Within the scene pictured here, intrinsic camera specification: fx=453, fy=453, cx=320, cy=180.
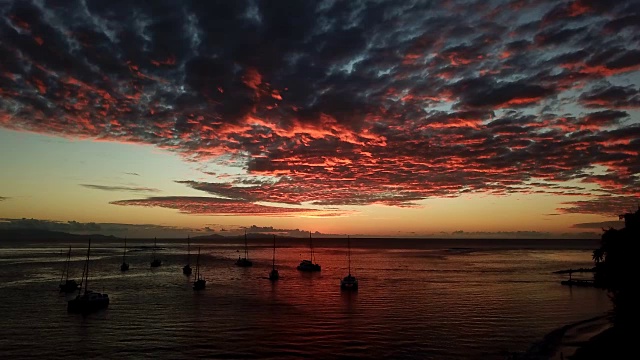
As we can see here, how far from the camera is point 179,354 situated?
160ft

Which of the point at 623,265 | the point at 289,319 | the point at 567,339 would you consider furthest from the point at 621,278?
the point at 289,319

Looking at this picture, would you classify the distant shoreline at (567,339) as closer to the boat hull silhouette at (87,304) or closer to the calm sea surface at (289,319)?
the calm sea surface at (289,319)

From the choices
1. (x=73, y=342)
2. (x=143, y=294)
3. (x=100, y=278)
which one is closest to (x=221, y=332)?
(x=73, y=342)

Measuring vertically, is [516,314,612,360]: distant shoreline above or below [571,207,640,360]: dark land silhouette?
below

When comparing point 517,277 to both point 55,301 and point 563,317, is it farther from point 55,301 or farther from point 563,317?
point 55,301

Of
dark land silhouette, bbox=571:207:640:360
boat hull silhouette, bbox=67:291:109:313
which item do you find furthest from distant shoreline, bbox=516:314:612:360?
boat hull silhouette, bbox=67:291:109:313

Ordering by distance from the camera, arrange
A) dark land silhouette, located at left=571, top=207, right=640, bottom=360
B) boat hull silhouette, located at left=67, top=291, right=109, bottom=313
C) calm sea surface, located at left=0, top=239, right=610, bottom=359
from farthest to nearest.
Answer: boat hull silhouette, located at left=67, top=291, right=109, bottom=313 < calm sea surface, located at left=0, top=239, right=610, bottom=359 < dark land silhouette, located at left=571, top=207, right=640, bottom=360

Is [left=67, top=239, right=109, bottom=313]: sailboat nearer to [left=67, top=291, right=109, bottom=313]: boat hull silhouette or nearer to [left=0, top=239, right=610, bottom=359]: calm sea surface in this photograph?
[left=67, top=291, right=109, bottom=313]: boat hull silhouette

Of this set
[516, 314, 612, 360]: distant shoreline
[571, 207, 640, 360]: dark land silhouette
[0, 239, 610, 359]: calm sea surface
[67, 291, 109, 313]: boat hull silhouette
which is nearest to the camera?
[571, 207, 640, 360]: dark land silhouette

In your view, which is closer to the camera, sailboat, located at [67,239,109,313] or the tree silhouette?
the tree silhouette

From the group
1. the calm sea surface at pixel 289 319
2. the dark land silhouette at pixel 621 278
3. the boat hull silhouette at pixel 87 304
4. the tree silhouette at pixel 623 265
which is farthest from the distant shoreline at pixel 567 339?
the boat hull silhouette at pixel 87 304

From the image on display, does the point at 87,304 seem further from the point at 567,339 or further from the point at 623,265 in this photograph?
the point at 623,265

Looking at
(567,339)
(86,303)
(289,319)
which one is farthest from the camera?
(86,303)

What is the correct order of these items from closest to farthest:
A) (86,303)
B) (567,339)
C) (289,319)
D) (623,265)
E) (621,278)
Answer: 1. (623,265)
2. (621,278)
3. (567,339)
4. (289,319)
5. (86,303)
